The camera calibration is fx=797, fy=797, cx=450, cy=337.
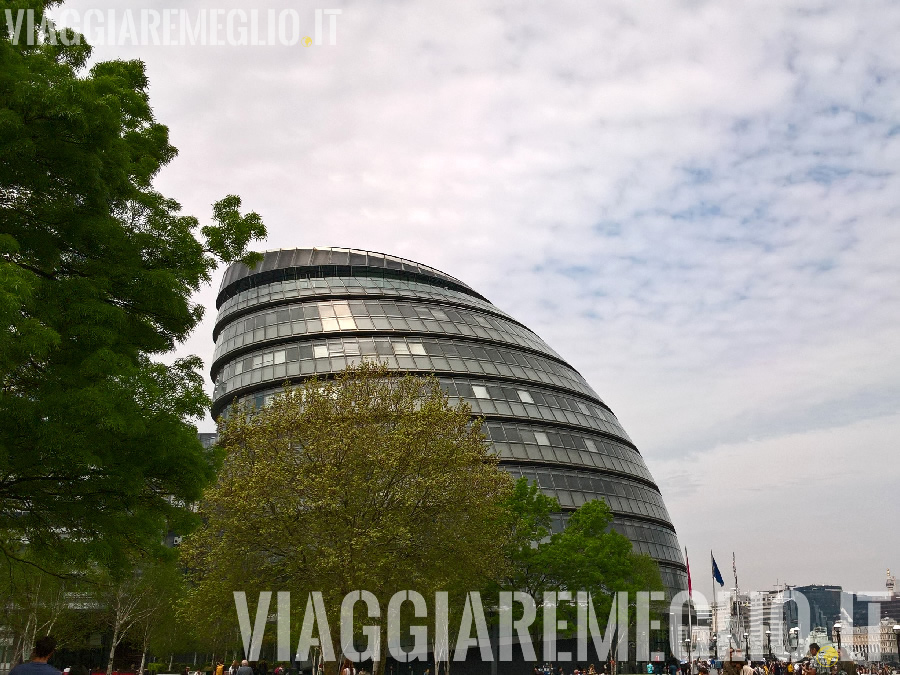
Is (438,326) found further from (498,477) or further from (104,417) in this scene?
(104,417)

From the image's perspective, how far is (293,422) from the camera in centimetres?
3484

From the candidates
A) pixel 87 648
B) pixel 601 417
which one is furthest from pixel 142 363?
pixel 87 648

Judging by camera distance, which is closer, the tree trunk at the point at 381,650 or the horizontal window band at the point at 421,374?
the tree trunk at the point at 381,650

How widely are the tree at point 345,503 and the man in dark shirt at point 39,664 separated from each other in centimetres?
2028

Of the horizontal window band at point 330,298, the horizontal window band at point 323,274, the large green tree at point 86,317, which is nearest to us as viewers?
the large green tree at point 86,317

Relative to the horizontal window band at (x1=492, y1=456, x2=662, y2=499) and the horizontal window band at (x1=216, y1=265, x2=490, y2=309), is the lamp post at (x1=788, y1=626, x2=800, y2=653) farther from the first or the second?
the horizontal window band at (x1=216, y1=265, x2=490, y2=309)

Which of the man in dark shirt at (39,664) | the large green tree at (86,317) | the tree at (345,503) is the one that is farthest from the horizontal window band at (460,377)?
the man in dark shirt at (39,664)

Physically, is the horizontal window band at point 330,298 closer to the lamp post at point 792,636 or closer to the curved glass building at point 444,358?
the curved glass building at point 444,358

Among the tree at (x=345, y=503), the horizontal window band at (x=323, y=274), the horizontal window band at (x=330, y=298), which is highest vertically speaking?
the horizontal window band at (x=323, y=274)

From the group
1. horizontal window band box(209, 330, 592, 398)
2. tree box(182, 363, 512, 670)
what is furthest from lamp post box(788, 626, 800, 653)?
tree box(182, 363, 512, 670)

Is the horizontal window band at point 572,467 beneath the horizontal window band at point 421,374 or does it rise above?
beneath

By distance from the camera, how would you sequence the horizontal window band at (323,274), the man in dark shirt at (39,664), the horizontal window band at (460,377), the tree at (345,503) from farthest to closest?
the horizontal window band at (323,274) < the horizontal window band at (460,377) < the tree at (345,503) < the man in dark shirt at (39,664)

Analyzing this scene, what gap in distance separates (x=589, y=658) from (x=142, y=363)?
53146mm

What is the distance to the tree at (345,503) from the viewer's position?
32.1 meters
